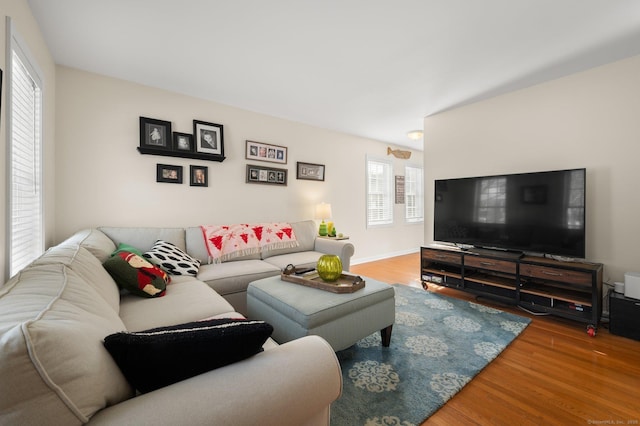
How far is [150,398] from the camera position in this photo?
2.18 ft

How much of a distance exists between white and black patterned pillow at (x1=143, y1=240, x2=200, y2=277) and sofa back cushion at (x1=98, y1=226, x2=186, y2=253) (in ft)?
0.54

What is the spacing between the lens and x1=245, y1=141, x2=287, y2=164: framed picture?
12.2 feet

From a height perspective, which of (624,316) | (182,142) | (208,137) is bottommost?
(624,316)

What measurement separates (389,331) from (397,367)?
0.92ft

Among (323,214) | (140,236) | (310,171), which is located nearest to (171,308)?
(140,236)

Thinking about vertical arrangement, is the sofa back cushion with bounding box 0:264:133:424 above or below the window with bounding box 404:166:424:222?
below

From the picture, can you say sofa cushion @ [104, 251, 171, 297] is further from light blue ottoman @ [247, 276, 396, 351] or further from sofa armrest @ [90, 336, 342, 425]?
sofa armrest @ [90, 336, 342, 425]

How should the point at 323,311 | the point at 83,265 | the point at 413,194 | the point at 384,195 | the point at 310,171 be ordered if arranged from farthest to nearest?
1. the point at 413,194
2. the point at 384,195
3. the point at 310,171
4. the point at 323,311
5. the point at 83,265

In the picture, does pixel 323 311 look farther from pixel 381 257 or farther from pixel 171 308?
pixel 381 257

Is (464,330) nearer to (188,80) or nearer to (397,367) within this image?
(397,367)

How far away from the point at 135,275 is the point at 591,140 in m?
4.13

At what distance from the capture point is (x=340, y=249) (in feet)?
11.2

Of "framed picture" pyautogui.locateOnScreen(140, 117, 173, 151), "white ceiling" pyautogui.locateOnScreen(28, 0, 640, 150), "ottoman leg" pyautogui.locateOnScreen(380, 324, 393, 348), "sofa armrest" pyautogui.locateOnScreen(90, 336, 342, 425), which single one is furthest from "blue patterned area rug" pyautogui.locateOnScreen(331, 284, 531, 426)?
"framed picture" pyautogui.locateOnScreen(140, 117, 173, 151)

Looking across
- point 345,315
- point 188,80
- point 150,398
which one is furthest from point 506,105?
point 150,398
